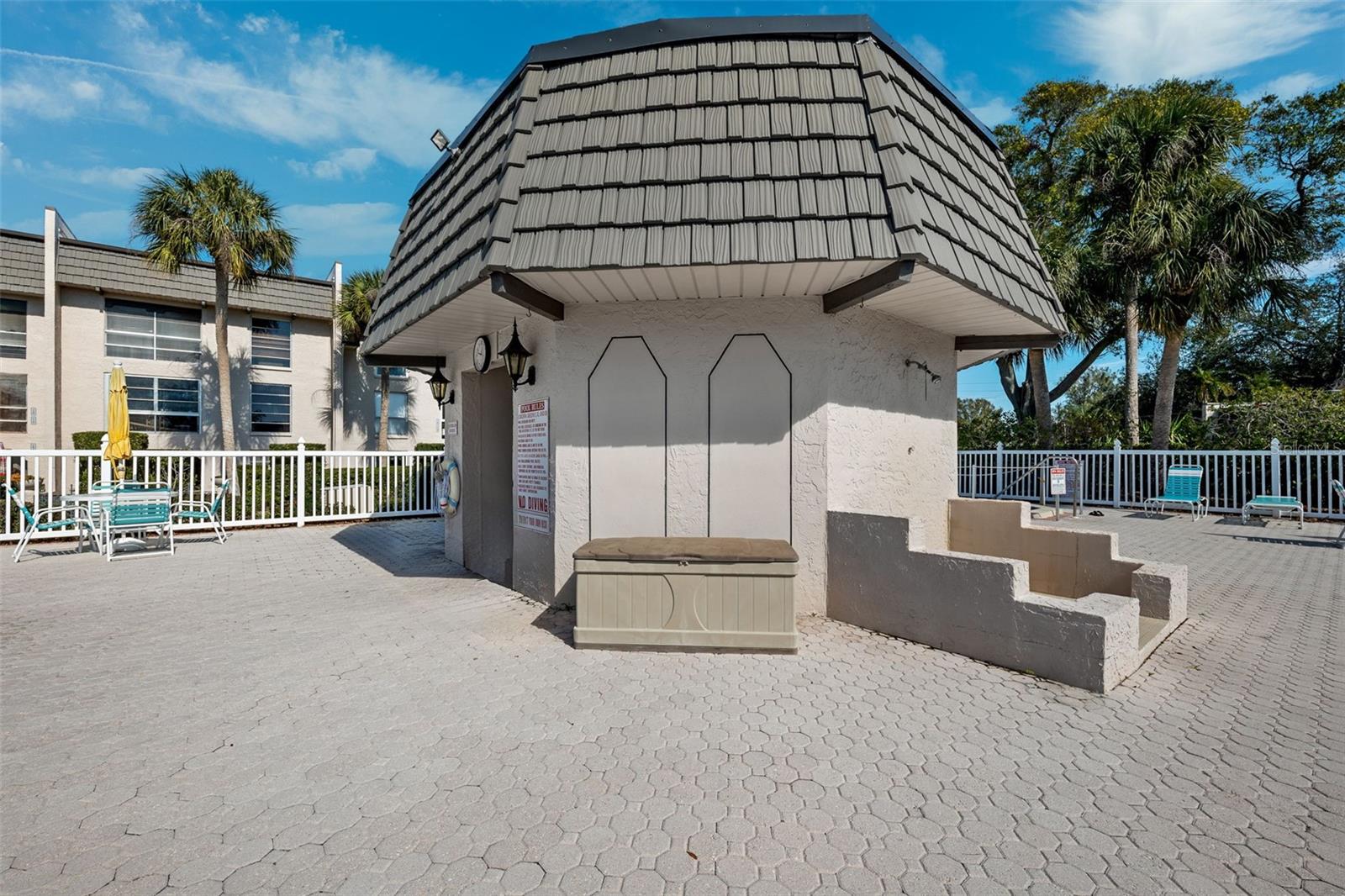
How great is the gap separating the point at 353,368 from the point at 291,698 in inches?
974

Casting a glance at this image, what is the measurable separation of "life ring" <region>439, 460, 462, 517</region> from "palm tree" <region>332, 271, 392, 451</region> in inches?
689

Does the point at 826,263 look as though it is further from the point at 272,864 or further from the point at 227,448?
the point at 227,448

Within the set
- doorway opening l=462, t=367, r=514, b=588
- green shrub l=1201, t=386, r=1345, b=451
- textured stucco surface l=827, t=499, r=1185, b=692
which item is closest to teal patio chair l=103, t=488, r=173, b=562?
doorway opening l=462, t=367, r=514, b=588

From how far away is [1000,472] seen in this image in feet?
57.8

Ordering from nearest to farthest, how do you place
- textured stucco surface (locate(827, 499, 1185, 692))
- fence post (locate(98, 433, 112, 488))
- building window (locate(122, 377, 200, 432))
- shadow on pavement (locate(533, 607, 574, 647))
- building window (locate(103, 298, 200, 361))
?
textured stucco surface (locate(827, 499, 1185, 692)), shadow on pavement (locate(533, 607, 574, 647)), fence post (locate(98, 433, 112, 488)), building window (locate(103, 298, 200, 361)), building window (locate(122, 377, 200, 432))

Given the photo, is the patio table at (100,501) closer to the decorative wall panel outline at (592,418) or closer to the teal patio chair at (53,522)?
the teal patio chair at (53,522)

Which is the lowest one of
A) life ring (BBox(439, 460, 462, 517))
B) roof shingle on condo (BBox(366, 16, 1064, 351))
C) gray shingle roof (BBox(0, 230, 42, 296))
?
life ring (BBox(439, 460, 462, 517))

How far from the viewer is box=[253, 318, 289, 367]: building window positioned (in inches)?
909

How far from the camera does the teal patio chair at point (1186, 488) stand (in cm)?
1295

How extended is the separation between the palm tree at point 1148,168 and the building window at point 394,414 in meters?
26.7

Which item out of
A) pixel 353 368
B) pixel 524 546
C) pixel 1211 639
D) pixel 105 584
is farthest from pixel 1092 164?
pixel 353 368

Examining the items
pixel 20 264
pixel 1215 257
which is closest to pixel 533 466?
pixel 1215 257

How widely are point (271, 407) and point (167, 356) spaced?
3.58 meters

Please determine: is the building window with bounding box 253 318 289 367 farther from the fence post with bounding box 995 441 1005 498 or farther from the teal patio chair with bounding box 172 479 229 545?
the fence post with bounding box 995 441 1005 498
